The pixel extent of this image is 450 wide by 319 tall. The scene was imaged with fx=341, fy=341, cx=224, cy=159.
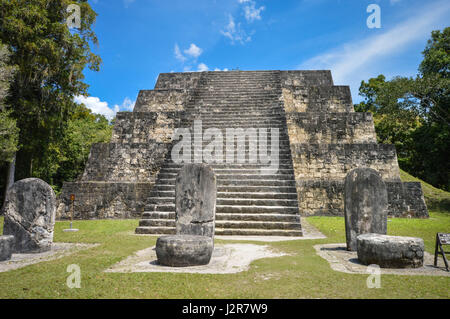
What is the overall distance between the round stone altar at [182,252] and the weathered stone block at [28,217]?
2.43m

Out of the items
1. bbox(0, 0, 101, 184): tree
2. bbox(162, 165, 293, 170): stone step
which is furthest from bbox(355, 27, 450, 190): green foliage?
bbox(0, 0, 101, 184): tree

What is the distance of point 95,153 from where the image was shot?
→ 12.1 m

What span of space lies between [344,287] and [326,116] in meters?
9.82

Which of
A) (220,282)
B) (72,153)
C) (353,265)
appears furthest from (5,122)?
(72,153)

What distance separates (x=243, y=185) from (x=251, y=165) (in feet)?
3.27

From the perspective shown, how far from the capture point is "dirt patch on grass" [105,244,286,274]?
4648mm

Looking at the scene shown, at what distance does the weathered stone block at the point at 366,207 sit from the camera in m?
5.98

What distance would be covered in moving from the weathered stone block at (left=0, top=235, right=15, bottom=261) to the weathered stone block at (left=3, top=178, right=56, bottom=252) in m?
0.58

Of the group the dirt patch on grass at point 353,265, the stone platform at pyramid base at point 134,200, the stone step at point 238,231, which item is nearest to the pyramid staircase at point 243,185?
the stone step at point 238,231

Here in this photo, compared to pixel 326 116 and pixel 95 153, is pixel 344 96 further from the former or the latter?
pixel 95 153

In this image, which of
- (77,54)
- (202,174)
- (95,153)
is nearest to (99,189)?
(95,153)

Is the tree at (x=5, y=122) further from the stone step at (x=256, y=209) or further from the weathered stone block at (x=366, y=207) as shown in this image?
the weathered stone block at (x=366, y=207)

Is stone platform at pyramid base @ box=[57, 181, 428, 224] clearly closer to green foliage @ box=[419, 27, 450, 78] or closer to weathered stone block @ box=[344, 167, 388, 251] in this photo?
weathered stone block @ box=[344, 167, 388, 251]

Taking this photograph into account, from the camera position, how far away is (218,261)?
205 inches
